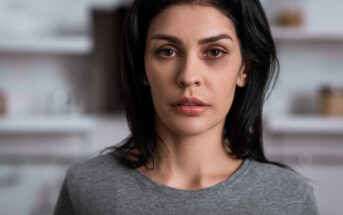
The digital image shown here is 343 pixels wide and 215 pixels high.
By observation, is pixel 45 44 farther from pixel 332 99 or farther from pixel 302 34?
pixel 332 99

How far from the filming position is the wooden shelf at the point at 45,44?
172 cm

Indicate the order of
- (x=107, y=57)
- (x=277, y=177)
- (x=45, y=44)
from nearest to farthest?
1. (x=277, y=177)
2. (x=45, y=44)
3. (x=107, y=57)

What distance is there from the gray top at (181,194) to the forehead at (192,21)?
0.88 feet

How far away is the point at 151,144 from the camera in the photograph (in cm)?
78

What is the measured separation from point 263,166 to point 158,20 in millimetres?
346

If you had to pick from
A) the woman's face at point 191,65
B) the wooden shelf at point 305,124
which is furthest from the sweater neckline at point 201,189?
the wooden shelf at point 305,124

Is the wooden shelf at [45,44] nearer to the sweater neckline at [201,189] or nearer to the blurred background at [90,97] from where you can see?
the blurred background at [90,97]

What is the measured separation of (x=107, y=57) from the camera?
6.06 feet

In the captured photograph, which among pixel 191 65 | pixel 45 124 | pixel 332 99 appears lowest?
pixel 45 124

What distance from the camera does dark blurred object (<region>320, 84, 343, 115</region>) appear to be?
1730 millimetres

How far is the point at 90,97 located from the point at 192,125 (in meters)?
1.29

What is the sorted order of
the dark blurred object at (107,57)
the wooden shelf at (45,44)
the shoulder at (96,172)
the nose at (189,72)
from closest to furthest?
the nose at (189,72)
the shoulder at (96,172)
the wooden shelf at (45,44)
the dark blurred object at (107,57)

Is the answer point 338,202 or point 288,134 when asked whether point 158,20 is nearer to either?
point 288,134

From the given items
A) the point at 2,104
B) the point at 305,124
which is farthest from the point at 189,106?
the point at 2,104
